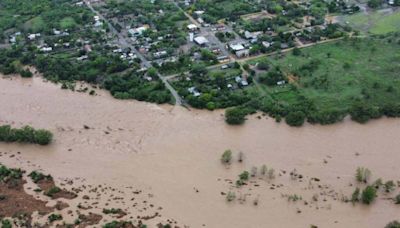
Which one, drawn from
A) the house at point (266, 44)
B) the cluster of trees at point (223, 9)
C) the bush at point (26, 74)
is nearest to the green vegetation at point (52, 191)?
the bush at point (26, 74)

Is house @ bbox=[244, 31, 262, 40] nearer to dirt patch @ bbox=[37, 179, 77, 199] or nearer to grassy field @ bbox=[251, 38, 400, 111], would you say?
grassy field @ bbox=[251, 38, 400, 111]

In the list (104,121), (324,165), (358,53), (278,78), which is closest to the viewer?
(324,165)

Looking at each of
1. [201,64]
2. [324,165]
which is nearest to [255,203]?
[324,165]

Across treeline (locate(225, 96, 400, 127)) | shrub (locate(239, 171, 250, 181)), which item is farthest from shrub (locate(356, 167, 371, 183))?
shrub (locate(239, 171, 250, 181))

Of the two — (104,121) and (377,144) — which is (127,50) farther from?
(377,144)

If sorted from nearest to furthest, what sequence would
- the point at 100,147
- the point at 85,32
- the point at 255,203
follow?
the point at 255,203
the point at 100,147
the point at 85,32

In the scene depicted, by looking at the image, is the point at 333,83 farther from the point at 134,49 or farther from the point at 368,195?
the point at 134,49
